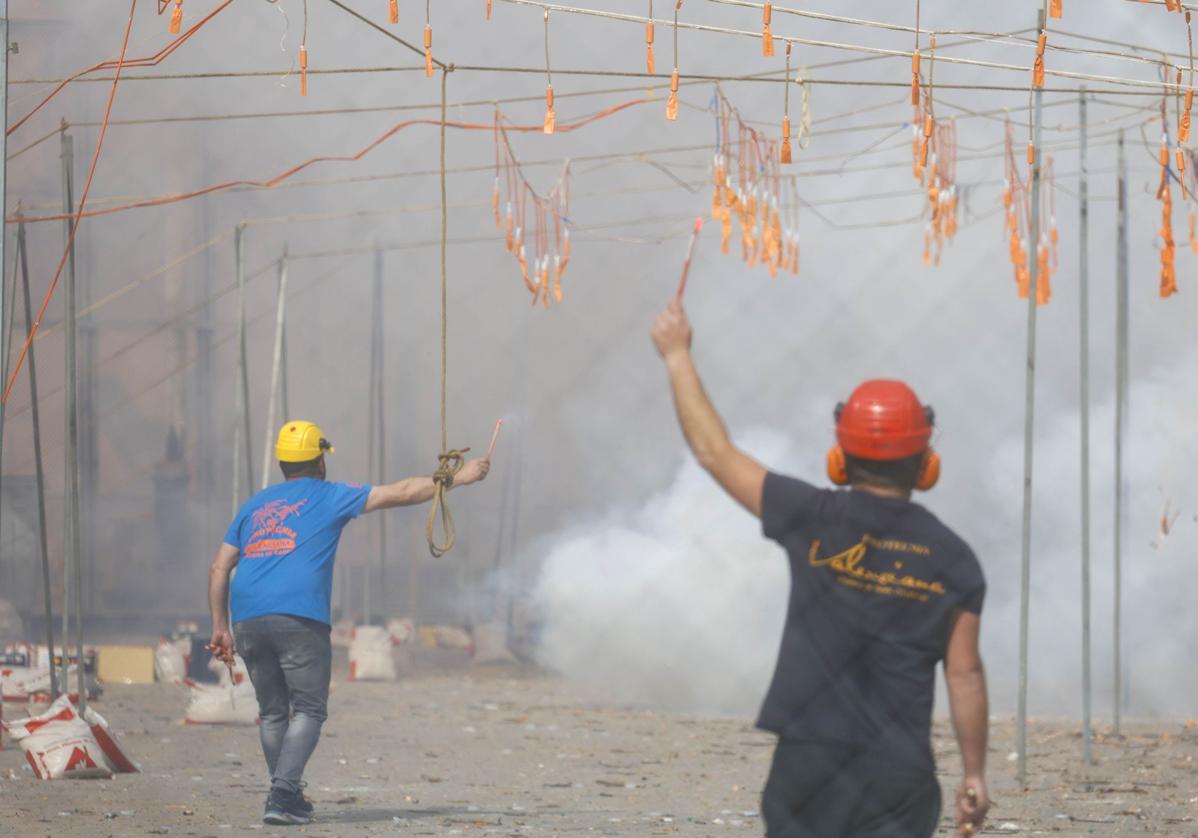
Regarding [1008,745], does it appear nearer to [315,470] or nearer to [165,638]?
[315,470]

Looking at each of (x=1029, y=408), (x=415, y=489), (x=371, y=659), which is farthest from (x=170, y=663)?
(x=1029, y=408)

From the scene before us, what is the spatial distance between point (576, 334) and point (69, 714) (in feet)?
41.7

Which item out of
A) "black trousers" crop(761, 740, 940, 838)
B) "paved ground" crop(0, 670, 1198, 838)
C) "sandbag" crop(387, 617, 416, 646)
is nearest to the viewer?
"black trousers" crop(761, 740, 940, 838)

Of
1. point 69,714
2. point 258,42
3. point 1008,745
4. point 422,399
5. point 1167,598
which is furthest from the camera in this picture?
point 422,399

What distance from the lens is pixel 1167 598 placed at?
15031mm

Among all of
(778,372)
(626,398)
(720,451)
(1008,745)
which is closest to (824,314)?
(778,372)

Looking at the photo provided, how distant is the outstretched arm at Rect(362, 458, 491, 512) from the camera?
6.41 m

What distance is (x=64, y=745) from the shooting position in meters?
7.93

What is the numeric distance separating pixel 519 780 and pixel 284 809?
2.03m

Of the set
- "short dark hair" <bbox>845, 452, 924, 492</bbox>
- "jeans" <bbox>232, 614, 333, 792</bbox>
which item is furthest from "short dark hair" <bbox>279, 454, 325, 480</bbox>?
"short dark hair" <bbox>845, 452, 924, 492</bbox>

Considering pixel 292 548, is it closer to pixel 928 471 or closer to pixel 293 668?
pixel 293 668

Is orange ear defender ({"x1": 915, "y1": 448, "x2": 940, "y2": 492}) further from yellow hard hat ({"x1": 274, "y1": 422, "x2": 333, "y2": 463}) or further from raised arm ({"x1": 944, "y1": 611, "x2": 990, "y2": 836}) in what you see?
yellow hard hat ({"x1": 274, "y1": 422, "x2": 333, "y2": 463})

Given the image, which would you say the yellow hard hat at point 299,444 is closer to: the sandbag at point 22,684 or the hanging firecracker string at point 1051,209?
the hanging firecracker string at point 1051,209

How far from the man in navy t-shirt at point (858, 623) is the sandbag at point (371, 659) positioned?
40.8 feet
